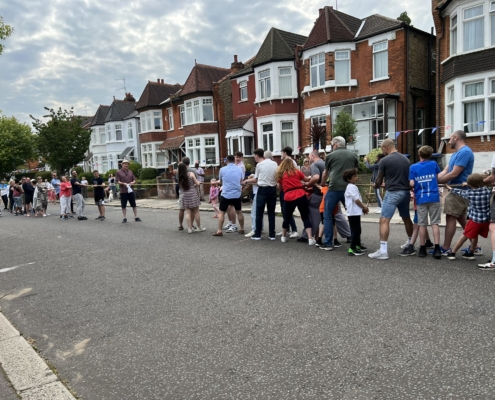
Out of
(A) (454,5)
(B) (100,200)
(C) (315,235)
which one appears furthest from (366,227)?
(A) (454,5)

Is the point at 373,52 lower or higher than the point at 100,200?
higher

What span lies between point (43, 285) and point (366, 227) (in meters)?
7.44

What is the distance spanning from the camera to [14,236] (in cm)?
1190

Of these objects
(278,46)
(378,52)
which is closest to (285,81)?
(278,46)

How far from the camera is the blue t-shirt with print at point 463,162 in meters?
6.21

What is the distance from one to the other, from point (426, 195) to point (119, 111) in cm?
4205

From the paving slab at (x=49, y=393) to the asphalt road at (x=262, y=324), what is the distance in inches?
5.1

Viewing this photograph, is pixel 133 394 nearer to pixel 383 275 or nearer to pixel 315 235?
pixel 383 275

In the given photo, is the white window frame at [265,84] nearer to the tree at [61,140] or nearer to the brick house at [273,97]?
the brick house at [273,97]

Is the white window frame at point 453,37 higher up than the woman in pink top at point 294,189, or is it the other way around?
the white window frame at point 453,37

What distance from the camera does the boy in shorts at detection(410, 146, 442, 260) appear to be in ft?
21.0

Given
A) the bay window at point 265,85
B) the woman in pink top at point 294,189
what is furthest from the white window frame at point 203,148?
the woman in pink top at point 294,189

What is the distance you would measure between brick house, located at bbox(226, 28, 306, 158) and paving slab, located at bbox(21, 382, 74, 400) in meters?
22.7

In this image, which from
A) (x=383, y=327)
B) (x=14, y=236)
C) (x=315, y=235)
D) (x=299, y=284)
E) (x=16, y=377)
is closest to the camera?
(x=16, y=377)
